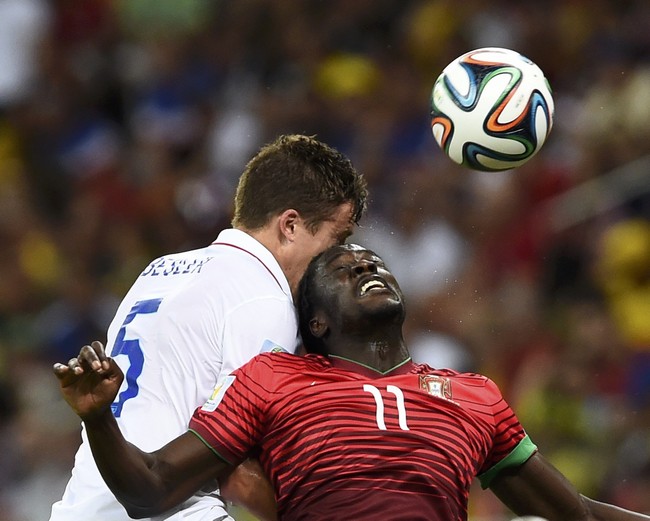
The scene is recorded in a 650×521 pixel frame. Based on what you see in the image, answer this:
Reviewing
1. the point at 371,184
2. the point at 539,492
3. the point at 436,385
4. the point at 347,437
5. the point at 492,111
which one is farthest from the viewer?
the point at 371,184

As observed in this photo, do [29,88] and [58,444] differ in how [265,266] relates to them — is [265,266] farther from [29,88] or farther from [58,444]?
[29,88]

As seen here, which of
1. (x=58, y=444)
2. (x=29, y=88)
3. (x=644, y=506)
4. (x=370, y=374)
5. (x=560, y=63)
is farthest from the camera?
(x=29, y=88)

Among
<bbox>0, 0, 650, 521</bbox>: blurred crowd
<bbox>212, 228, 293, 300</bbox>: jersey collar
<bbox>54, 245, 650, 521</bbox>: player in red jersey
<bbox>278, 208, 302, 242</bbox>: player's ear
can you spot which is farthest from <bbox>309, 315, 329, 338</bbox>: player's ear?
<bbox>0, 0, 650, 521</bbox>: blurred crowd

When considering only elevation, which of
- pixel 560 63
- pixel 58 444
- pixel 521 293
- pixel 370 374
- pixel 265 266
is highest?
Answer: pixel 560 63

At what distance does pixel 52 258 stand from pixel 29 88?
1806 millimetres

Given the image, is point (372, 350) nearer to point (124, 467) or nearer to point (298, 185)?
point (298, 185)

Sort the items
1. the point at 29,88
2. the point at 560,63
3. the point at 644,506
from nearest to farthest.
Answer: the point at 644,506
the point at 560,63
the point at 29,88

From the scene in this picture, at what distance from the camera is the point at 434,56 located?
1007 cm

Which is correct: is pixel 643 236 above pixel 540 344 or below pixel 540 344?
above

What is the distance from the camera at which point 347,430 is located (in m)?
4.22

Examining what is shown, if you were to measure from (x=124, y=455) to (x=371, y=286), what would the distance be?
1063 millimetres

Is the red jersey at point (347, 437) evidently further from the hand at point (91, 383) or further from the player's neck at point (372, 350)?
the hand at point (91, 383)

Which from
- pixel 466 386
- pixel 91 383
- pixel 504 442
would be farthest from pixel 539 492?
pixel 91 383

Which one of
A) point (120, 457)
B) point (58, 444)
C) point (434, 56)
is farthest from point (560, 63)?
point (120, 457)
